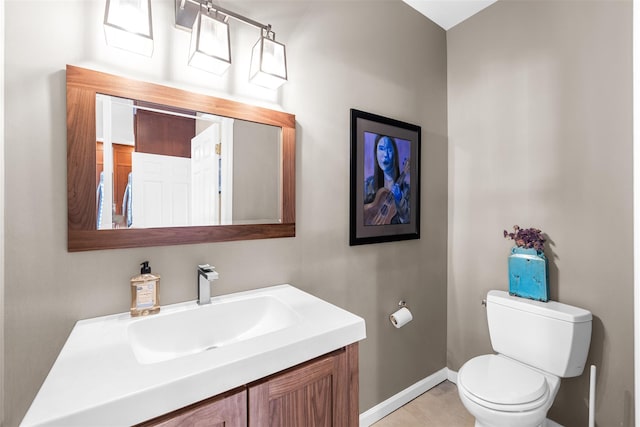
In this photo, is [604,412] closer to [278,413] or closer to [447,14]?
[278,413]

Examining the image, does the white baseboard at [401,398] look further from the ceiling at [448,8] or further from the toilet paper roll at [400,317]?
the ceiling at [448,8]

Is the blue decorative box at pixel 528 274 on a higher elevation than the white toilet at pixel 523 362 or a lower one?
higher

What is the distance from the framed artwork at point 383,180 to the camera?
174cm

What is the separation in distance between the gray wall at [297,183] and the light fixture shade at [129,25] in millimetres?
82

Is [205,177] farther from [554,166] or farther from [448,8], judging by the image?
[448,8]

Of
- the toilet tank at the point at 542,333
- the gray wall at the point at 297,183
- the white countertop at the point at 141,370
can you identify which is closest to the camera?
the white countertop at the point at 141,370

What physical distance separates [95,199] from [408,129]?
1724mm

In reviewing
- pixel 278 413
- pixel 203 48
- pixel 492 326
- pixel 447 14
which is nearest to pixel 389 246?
pixel 492 326

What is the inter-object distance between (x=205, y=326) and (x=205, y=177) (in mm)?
582

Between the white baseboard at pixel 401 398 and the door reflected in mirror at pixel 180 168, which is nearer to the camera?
the door reflected in mirror at pixel 180 168

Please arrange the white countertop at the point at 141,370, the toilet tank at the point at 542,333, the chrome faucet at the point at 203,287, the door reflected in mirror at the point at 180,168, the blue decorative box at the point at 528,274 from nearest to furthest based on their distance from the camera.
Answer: the white countertop at the point at 141,370, the door reflected in mirror at the point at 180,168, the chrome faucet at the point at 203,287, the toilet tank at the point at 542,333, the blue decorative box at the point at 528,274

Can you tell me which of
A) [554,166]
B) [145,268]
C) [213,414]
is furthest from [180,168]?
[554,166]

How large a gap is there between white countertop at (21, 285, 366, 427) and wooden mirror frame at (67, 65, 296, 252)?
0.28 metres

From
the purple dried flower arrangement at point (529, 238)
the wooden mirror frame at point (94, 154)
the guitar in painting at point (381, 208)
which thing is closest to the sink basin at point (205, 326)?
the wooden mirror frame at point (94, 154)
